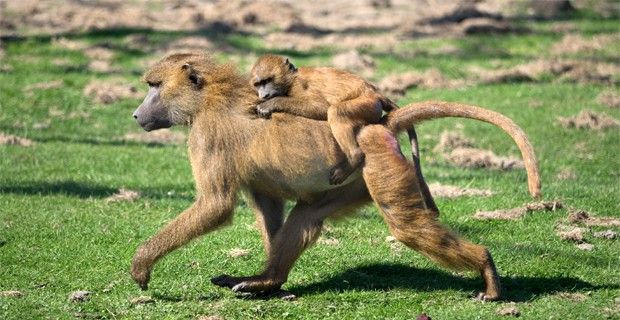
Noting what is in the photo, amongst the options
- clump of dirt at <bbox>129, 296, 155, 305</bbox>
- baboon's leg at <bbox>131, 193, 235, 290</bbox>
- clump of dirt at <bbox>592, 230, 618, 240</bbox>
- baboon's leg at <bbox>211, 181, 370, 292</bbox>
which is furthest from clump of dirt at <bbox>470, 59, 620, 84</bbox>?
clump of dirt at <bbox>129, 296, 155, 305</bbox>

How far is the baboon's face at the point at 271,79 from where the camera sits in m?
8.88

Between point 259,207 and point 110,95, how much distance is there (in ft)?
31.2

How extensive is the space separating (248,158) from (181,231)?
782 mm

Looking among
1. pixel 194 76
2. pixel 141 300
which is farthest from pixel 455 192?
pixel 141 300

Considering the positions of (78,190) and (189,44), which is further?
(189,44)

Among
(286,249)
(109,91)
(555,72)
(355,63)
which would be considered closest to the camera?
(286,249)

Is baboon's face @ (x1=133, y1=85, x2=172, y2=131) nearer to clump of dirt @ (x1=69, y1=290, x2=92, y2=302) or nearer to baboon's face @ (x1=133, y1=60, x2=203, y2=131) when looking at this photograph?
baboon's face @ (x1=133, y1=60, x2=203, y2=131)

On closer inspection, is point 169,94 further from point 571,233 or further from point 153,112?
point 571,233

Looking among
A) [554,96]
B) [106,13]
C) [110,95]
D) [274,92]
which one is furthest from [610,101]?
[106,13]

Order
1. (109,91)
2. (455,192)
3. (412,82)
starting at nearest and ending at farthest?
(455,192) → (109,91) → (412,82)

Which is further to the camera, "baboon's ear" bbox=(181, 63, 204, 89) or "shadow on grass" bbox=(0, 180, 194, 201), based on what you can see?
"shadow on grass" bbox=(0, 180, 194, 201)

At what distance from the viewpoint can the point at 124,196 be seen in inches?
468

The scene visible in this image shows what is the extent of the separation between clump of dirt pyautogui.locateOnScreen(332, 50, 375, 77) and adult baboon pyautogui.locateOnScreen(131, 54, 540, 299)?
10.7 meters

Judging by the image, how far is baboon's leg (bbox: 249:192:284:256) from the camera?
346 inches
